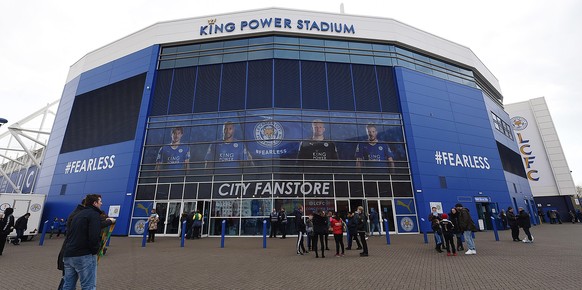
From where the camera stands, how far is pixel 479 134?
81.0 feet

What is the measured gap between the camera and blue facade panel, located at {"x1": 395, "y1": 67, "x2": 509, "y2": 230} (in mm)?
20375

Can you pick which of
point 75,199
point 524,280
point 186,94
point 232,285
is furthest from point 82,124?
point 524,280

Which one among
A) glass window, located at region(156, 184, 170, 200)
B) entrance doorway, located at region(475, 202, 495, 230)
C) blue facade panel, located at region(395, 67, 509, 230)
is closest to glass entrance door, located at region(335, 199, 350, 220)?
blue facade panel, located at region(395, 67, 509, 230)

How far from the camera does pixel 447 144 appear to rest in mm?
22250

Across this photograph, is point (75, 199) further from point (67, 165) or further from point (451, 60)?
point (451, 60)

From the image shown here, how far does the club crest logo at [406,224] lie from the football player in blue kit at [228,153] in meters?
11.4

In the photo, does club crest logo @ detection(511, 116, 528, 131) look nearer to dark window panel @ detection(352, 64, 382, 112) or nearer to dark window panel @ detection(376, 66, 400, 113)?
dark window panel @ detection(376, 66, 400, 113)

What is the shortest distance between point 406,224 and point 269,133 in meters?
11.6

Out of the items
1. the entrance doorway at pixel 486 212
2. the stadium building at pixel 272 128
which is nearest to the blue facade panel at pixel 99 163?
the stadium building at pixel 272 128

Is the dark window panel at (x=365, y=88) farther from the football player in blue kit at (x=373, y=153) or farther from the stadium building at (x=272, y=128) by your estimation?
the football player in blue kit at (x=373, y=153)

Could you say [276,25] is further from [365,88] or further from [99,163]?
[99,163]

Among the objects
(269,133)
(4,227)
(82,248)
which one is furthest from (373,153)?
(4,227)

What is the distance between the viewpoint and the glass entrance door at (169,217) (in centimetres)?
1872

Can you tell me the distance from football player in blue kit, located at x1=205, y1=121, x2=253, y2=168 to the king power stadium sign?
29.3 feet
